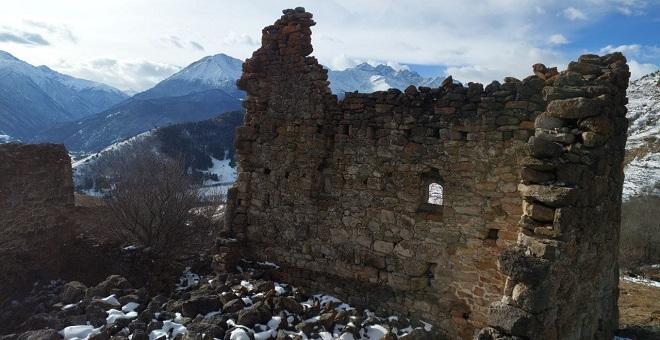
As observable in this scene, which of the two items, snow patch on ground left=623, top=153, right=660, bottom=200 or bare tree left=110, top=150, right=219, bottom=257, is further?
snow patch on ground left=623, top=153, right=660, bottom=200

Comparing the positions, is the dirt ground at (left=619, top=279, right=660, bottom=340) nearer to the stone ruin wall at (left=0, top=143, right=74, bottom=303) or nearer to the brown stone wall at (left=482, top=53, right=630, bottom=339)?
the brown stone wall at (left=482, top=53, right=630, bottom=339)

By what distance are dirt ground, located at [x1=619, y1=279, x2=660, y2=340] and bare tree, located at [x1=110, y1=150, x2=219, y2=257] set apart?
48.2 feet

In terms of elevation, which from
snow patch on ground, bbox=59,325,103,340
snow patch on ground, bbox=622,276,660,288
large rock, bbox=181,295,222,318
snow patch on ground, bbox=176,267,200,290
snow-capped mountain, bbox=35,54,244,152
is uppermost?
snow-capped mountain, bbox=35,54,244,152

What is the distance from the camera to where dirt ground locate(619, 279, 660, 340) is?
914 cm

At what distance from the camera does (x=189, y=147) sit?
243 feet

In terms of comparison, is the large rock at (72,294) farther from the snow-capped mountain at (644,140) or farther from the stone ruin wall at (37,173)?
the snow-capped mountain at (644,140)

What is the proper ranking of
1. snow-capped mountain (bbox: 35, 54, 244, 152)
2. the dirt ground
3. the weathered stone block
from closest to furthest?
1. the weathered stone block
2. the dirt ground
3. snow-capped mountain (bbox: 35, 54, 244, 152)

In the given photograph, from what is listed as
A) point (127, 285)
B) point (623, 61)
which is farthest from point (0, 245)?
point (623, 61)

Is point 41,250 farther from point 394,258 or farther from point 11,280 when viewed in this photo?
point 394,258

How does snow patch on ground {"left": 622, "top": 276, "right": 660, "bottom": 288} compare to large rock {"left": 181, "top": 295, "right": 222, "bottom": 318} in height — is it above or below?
below

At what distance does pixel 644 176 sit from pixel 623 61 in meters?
38.8

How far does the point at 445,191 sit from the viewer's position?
25.1ft

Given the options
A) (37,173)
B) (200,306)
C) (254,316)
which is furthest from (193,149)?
(254,316)

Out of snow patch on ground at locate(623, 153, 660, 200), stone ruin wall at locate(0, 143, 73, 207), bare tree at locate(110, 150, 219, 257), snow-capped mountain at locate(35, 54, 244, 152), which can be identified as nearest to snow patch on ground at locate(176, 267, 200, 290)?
stone ruin wall at locate(0, 143, 73, 207)
